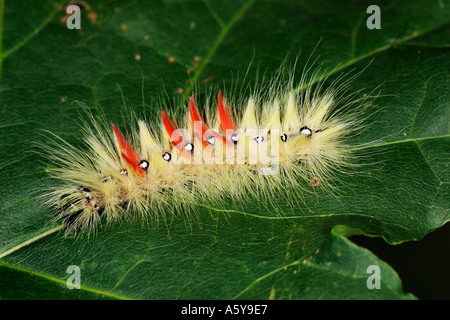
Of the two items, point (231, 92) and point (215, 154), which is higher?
point (231, 92)

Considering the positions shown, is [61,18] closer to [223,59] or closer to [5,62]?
[5,62]

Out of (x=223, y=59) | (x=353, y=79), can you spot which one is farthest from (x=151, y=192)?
(x=353, y=79)

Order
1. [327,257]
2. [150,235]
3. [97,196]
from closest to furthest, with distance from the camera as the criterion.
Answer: [327,257], [150,235], [97,196]

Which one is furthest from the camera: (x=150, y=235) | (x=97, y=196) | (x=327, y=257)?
(x=97, y=196)

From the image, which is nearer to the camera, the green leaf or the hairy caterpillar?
the green leaf

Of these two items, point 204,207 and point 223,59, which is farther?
point 223,59
